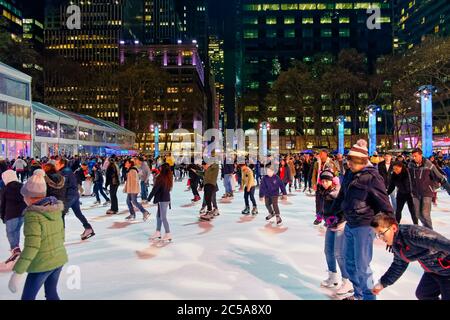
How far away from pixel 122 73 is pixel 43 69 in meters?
8.04

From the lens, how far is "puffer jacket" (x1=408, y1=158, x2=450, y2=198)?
738 centimetres

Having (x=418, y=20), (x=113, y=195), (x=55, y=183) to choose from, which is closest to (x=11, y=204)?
(x=55, y=183)

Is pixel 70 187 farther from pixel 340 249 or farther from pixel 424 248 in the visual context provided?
pixel 424 248

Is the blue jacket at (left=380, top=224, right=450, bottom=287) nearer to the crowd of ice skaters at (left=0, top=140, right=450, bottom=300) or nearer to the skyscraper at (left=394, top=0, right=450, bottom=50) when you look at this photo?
the crowd of ice skaters at (left=0, top=140, right=450, bottom=300)

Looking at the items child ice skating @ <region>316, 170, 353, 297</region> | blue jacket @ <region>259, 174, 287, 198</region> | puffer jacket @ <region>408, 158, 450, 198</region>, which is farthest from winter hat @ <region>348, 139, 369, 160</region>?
blue jacket @ <region>259, 174, 287, 198</region>

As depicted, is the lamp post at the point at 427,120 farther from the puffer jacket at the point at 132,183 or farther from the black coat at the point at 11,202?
the black coat at the point at 11,202

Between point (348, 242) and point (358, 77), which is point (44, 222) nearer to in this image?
point (348, 242)

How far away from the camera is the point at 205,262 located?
5.89m

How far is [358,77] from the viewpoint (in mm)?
44906

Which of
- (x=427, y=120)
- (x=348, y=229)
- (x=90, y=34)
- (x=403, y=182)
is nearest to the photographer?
(x=348, y=229)

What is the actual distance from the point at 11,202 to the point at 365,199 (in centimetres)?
459

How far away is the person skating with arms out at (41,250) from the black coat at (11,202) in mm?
2727

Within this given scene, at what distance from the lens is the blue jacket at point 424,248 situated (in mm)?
2652

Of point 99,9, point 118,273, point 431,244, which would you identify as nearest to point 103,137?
point 118,273
